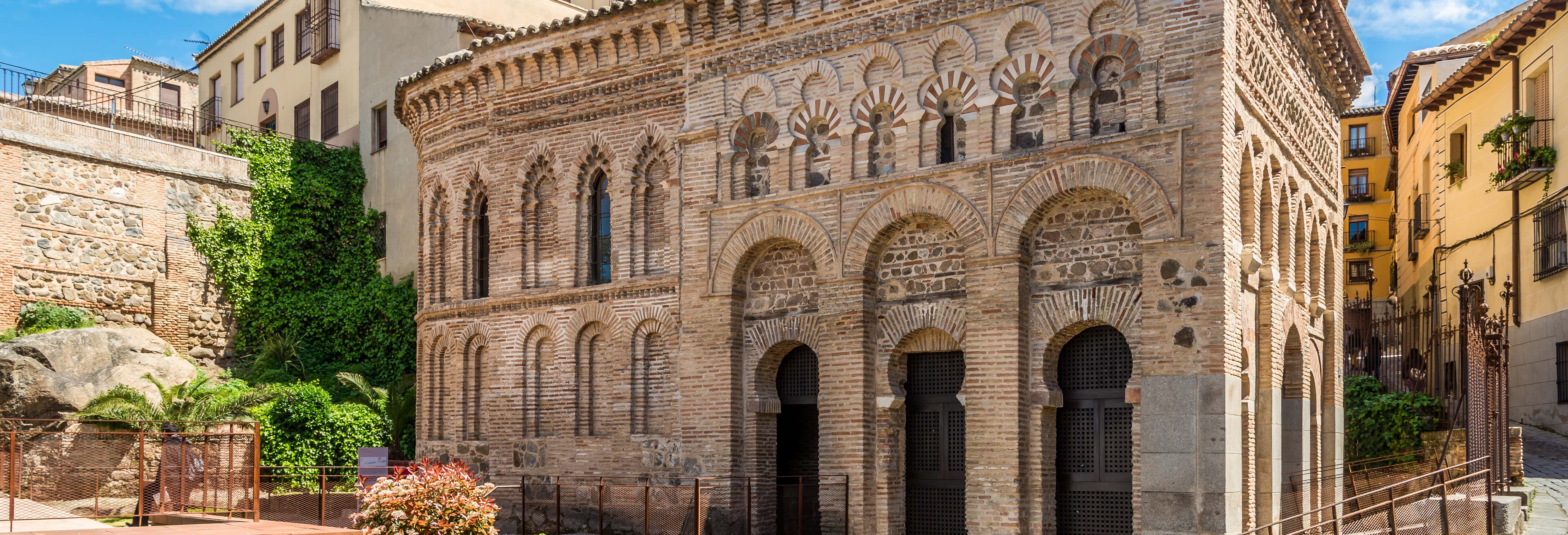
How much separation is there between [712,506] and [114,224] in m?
16.9

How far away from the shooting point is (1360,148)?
49062 millimetres

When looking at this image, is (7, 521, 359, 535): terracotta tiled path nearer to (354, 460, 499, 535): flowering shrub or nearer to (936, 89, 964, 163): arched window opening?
(354, 460, 499, 535): flowering shrub

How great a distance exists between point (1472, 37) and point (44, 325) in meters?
35.9

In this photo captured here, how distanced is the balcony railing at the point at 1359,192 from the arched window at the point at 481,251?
37624 mm

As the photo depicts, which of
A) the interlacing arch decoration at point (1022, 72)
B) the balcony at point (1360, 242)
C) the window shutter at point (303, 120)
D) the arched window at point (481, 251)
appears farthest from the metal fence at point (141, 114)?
the balcony at point (1360, 242)

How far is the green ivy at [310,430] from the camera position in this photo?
76.2 feet

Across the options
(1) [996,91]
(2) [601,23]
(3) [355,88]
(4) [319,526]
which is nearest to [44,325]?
(3) [355,88]

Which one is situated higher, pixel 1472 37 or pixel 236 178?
pixel 1472 37

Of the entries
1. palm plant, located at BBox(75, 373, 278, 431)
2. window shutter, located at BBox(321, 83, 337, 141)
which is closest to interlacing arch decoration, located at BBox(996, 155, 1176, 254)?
palm plant, located at BBox(75, 373, 278, 431)

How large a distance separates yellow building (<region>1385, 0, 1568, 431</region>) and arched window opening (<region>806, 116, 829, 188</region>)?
9302 millimetres

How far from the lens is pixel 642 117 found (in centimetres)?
1855

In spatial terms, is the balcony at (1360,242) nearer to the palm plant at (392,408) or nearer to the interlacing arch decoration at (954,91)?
the palm plant at (392,408)

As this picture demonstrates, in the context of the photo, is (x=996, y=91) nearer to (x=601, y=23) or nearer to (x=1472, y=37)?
(x=601, y=23)

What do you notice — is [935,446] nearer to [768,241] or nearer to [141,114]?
[768,241]
